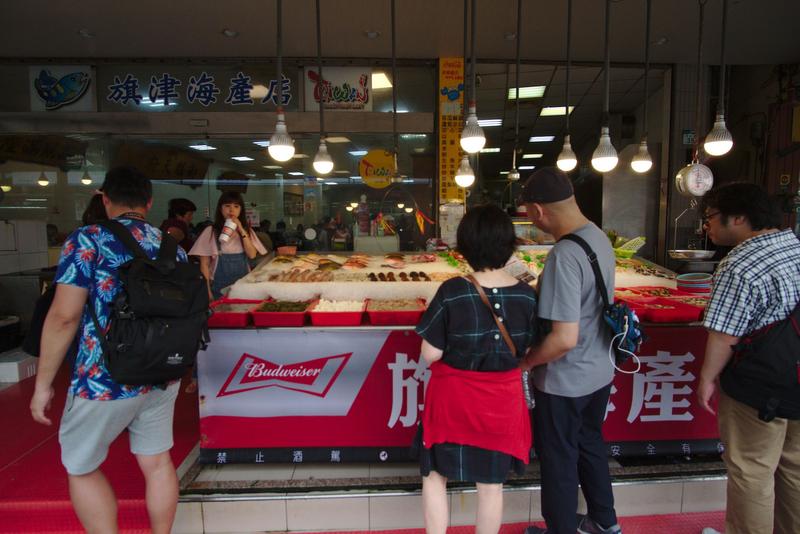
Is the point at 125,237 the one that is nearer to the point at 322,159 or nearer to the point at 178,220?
the point at 322,159

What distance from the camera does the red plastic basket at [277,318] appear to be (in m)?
2.96

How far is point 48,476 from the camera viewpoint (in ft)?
9.52

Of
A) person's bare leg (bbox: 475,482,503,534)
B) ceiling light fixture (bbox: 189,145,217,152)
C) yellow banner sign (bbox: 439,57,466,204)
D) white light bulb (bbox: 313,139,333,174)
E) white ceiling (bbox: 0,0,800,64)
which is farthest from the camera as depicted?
ceiling light fixture (bbox: 189,145,217,152)

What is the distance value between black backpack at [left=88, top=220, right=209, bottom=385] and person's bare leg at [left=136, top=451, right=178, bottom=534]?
482 mm

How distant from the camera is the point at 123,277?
6.44ft

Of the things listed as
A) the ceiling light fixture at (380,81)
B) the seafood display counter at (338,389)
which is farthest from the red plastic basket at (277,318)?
the ceiling light fixture at (380,81)

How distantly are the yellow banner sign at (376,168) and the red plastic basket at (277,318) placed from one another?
193 inches

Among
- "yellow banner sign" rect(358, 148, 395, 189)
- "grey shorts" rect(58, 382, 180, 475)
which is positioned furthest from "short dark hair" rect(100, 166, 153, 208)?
"yellow banner sign" rect(358, 148, 395, 189)

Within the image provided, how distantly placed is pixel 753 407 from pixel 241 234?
3941 mm

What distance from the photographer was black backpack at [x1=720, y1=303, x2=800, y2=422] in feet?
6.58

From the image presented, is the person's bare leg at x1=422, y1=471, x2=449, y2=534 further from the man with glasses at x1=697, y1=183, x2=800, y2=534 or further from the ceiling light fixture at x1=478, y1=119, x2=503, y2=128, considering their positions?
the ceiling light fixture at x1=478, y1=119, x2=503, y2=128

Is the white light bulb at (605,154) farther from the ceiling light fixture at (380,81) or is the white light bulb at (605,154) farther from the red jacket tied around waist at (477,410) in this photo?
the ceiling light fixture at (380,81)

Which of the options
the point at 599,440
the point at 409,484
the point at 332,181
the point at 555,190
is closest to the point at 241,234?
the point at 409,484

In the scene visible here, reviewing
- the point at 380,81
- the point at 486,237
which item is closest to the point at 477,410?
the point at 486,237
